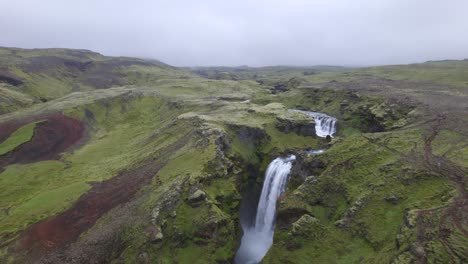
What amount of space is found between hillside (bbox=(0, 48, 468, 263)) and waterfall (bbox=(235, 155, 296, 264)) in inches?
81.2

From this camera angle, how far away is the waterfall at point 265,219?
164ft

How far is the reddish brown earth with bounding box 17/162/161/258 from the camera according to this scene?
43.8 meters

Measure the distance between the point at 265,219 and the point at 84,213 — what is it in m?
30.3

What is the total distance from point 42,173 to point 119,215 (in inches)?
1287

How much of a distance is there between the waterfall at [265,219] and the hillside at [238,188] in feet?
6.77

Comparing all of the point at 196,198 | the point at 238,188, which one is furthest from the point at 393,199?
the point at 196,198

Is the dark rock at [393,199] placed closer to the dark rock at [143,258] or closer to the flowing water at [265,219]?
the flowing water at [265,219]

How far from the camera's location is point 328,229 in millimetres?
42219

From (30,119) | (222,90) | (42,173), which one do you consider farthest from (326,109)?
(30,119)

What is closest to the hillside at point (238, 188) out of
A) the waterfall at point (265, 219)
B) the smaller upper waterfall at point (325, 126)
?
the waterfall at point (265, 219)

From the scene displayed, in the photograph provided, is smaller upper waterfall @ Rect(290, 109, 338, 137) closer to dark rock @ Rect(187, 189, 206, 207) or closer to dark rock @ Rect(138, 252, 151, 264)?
dark rock @ Rect(187, 189, 206, 207)

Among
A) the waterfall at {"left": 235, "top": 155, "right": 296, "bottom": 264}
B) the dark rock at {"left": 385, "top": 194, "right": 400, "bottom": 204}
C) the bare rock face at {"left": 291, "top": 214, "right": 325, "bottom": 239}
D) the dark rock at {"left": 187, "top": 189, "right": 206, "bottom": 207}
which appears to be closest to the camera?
the dark rock at {"left": 385, "top": 194, "right": 400, "bottom": 204}

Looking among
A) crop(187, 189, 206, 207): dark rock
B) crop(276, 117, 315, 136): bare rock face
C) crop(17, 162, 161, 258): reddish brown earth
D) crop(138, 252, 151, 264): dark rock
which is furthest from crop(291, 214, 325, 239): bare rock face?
crop(276, 117, 315, 136): bare rock face

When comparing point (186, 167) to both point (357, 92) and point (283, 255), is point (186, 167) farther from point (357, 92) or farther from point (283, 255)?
point (357, 92)
